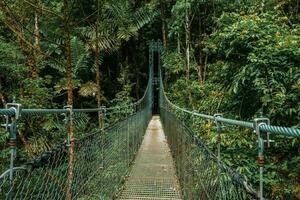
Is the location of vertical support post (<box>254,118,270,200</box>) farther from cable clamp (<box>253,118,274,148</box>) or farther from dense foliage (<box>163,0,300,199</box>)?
dense foliage (<box>163,0,300,199</box>)

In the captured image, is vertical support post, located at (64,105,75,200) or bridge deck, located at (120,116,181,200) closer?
vertical support post, located at (64,105,75,200)

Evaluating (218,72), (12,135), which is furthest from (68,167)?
(218,72)

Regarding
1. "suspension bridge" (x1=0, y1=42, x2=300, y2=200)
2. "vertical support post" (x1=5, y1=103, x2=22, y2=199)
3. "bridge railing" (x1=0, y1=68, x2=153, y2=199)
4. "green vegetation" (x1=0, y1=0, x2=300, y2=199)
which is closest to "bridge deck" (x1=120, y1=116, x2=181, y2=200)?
"suspension bridge" (x1=0, y1=42, x2=300, y2=200)

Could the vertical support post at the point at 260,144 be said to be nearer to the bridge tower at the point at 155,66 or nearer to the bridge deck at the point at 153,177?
the bridge deck at the point at 153,177

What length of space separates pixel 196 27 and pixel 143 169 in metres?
5.47

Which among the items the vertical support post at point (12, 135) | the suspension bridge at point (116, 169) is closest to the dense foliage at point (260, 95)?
the suspension bridge at point (116, 169)

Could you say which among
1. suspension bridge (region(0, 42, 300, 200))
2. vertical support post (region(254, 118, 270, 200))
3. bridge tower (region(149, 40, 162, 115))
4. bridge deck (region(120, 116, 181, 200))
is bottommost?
bridge deck (region(120, 116, 181, 200))

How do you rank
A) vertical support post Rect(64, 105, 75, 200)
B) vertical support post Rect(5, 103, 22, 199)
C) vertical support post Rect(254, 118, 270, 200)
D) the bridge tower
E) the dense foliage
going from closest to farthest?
1. vertical support post Rect(254, 118, 270, 200)
2. vertical support post Rect(5, 103, 22, 199)
3. vertical support post Rect(64, 105, 75, 200)
4. the dense foliage
5. the bridge tower

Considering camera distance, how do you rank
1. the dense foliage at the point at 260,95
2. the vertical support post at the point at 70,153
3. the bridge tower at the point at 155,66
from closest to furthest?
the vertical support post at the point at 70,153 → the dense foliage at the point at 260,95 → the bridge tower at the point at 155,66

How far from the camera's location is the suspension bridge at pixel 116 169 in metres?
1.12

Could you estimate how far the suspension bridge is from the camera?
1122 millimetres

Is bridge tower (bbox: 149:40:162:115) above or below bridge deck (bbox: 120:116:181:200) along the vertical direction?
above

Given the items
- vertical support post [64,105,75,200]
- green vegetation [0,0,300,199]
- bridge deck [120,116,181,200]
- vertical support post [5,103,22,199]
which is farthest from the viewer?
bridge deck [120,116,181,200]

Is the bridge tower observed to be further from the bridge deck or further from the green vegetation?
the bridge deck
